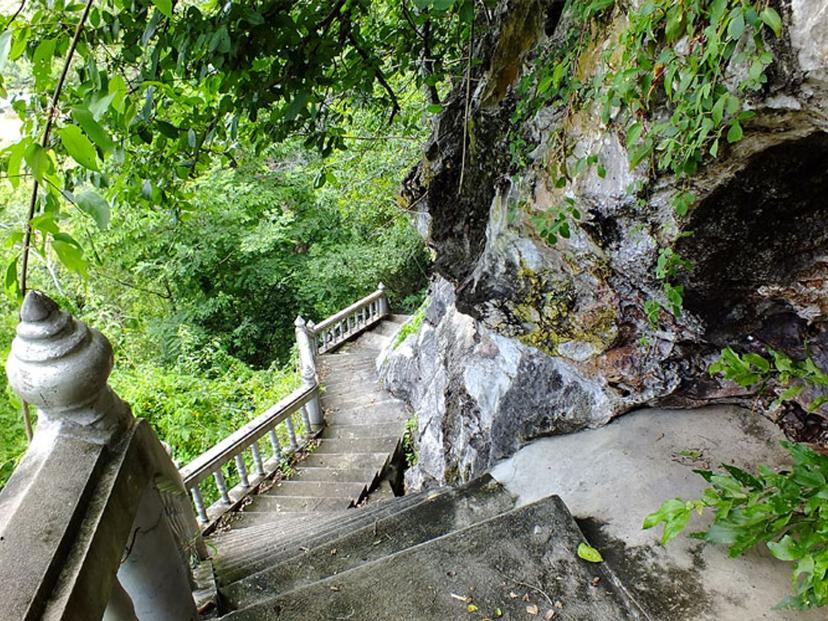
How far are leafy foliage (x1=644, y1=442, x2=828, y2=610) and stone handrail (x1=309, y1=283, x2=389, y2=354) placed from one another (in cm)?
744

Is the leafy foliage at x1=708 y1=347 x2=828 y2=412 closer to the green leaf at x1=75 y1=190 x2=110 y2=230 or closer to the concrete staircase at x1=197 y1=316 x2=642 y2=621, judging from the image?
the concrete staircase at x1=197 y1=316 x2=642 y2=621

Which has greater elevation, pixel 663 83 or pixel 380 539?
pixel 663 83

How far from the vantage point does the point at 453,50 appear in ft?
12.1

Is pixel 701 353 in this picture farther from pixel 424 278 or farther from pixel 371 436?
pixel 424 278

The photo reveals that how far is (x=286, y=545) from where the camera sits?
3094mm

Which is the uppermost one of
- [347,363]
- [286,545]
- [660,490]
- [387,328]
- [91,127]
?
[91,127]

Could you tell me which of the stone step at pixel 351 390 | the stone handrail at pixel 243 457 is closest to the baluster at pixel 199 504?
the stone handrail at pixel 243 457

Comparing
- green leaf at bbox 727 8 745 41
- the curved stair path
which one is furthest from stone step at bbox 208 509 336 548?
green leaf at bbox 727 8 745 41

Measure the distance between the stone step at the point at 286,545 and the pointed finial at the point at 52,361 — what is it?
1.54 m

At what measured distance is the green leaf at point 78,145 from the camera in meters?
0.70

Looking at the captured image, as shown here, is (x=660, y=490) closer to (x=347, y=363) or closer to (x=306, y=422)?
(x=306, y=422)

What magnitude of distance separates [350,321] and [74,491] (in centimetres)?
890

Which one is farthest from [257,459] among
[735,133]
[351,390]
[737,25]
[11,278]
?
[737,25]

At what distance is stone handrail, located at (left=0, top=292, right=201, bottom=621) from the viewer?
3.13ft
